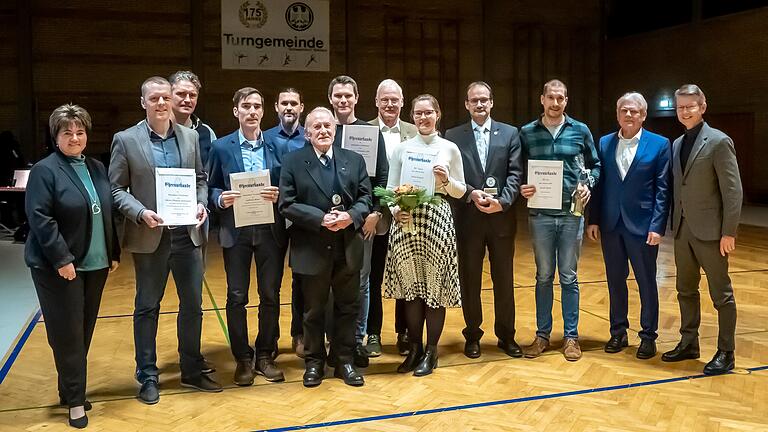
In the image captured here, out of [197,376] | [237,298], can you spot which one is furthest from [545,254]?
[197,376]

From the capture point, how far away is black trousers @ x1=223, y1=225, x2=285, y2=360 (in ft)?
13.3

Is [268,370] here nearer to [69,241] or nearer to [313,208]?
[313,208]

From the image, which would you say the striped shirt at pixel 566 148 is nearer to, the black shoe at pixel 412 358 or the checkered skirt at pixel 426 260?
the checkered skirt at pixel 426 260

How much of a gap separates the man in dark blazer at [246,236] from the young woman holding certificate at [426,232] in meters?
0.72

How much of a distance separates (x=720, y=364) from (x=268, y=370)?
283 cm

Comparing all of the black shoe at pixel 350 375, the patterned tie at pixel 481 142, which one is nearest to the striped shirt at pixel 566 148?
the patterned tie at pixel 481 142

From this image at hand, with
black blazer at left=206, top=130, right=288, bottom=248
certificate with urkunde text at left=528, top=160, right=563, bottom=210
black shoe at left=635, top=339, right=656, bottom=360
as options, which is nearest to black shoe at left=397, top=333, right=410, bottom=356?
black blazer at left=206, top=130, right=288, bottom=248

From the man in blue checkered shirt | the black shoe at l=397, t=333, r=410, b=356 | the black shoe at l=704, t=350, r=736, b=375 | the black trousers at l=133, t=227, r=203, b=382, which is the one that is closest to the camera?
the black trousers at l=133, t=227, r=203, b=382

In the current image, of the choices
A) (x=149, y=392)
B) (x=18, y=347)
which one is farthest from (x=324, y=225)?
(x=18, y=347)

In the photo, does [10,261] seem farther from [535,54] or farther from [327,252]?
[535,54]

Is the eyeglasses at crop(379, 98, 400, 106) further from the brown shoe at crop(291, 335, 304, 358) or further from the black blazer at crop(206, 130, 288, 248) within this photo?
the brown shoe at crop(291, 335, 304, 358)

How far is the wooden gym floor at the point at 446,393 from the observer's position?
137 inches

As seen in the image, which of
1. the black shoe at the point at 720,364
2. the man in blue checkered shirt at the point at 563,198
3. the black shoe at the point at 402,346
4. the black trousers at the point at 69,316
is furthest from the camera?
the black shoe at the point at 402,346

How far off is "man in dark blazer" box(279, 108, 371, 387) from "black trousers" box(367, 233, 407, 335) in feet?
1.88
